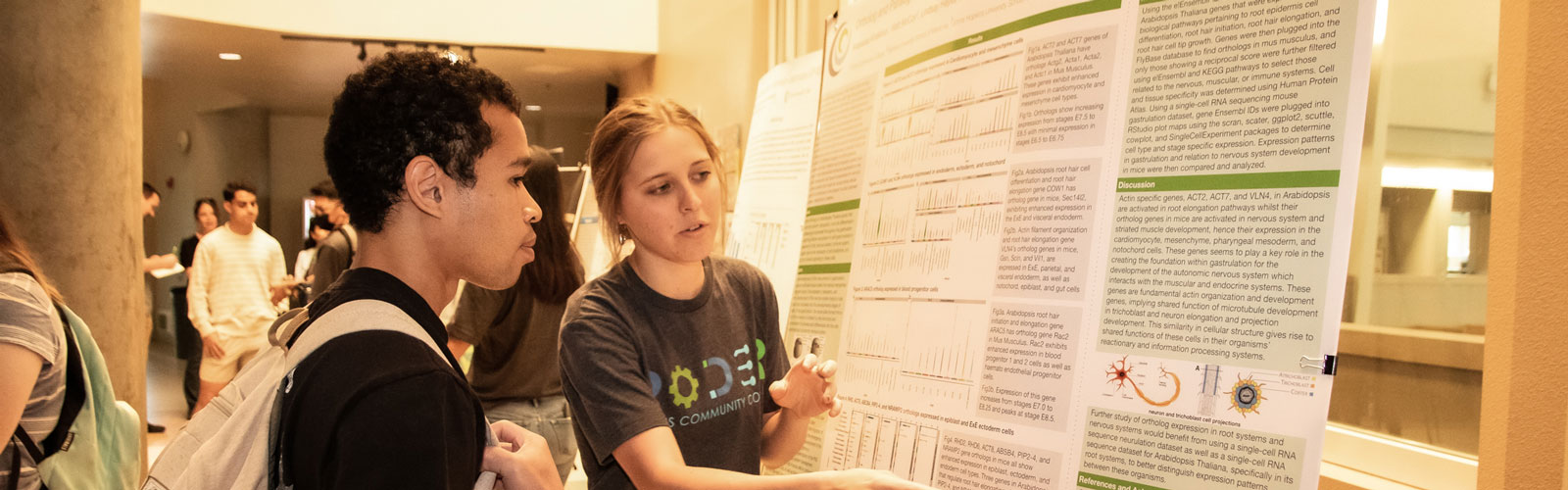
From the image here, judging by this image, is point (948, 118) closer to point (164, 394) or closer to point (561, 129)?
point (164, 394)

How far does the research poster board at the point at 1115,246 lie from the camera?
3.79ft

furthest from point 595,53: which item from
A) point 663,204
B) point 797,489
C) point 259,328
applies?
point 797,489

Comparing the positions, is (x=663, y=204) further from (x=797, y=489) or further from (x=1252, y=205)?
Result: (x=1252, y=205)

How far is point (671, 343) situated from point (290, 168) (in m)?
12.5

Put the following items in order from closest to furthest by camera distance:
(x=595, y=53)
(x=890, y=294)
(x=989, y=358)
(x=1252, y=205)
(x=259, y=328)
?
(x=1252, y=205) → (x=989, y=358) → (x=890, y=294) → (x=259, y=328) → (x=595, y=53)

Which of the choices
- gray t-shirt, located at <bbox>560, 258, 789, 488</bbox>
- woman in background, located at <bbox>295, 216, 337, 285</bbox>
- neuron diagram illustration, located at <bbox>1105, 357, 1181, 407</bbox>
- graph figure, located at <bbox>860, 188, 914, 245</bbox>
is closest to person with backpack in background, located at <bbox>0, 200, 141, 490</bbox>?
gray t-shirt, located at <bbox>560, 258, 789, 488</bbox>

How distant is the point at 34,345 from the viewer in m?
1.58

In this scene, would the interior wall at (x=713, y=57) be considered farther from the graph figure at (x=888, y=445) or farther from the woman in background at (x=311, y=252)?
the graph figure at (x=888, y=445)

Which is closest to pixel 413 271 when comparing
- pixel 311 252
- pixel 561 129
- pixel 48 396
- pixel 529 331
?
pixel 48 396

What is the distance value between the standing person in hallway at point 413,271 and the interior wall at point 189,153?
11169mm

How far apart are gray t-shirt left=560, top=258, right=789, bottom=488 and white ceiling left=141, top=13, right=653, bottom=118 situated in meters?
5.83

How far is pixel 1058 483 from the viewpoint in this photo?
4.39ft

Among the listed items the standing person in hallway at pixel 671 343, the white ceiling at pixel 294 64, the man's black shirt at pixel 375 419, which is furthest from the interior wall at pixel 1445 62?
the white ceiling at pixel 294 64

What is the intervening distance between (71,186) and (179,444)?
2647 mm
